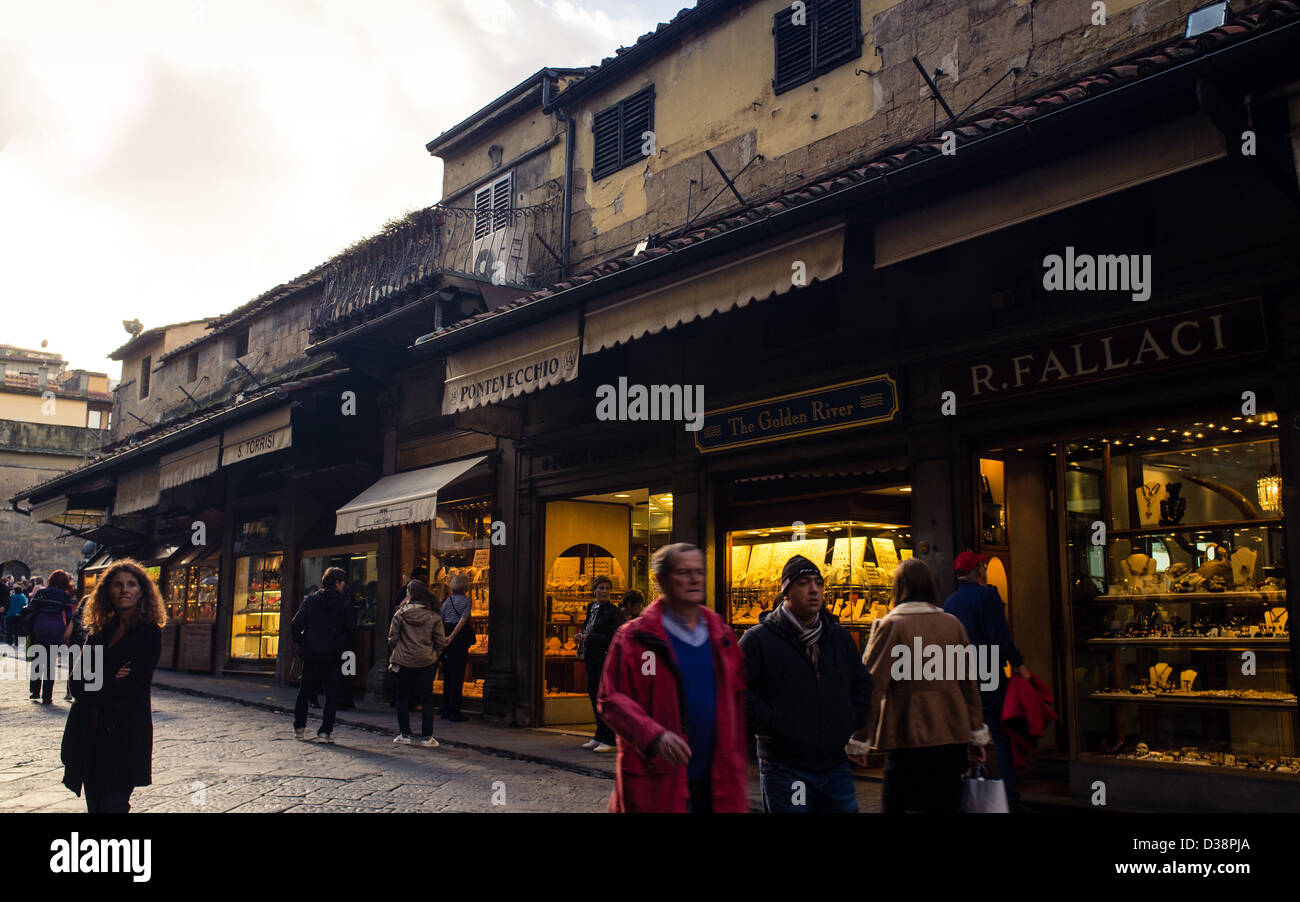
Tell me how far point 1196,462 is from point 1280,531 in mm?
903

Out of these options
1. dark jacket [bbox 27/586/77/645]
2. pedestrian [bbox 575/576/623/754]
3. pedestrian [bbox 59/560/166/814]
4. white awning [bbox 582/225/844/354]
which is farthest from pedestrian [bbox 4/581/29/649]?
pedestrian [bbox 59/560/166/814]

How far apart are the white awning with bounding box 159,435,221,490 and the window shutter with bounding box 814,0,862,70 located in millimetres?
11988

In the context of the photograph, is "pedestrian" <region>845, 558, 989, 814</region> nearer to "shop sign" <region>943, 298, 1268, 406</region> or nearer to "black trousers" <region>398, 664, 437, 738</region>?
"shop sign" <region>943, 298, 1268, 406</region>

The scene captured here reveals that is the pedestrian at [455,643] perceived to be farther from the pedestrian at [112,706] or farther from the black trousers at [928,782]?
the black trousers at [928,782]

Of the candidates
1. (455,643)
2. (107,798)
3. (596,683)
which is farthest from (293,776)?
(455,643)

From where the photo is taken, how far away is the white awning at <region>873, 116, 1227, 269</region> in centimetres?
631

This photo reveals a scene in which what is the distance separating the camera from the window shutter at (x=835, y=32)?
11.1 metres

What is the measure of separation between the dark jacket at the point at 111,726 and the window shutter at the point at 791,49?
878cm

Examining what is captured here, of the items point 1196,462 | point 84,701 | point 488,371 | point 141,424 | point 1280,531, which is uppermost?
point 141,424

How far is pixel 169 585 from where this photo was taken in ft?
82.0

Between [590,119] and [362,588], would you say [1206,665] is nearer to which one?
[590,119]

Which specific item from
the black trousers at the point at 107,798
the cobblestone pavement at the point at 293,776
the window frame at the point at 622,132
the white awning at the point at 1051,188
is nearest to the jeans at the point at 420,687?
the cobblestone pavement at the point at 293,776
